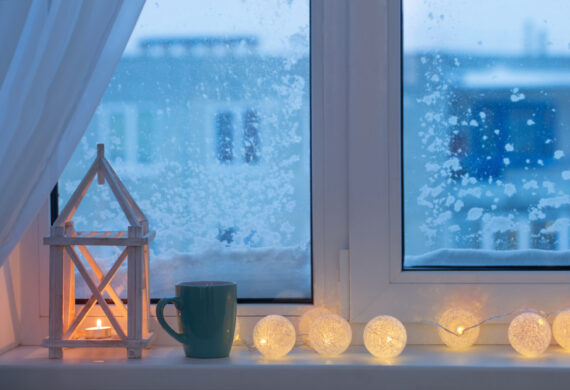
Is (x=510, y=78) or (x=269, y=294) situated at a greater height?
(x=510, y=78)

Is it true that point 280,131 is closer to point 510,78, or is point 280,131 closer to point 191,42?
point 191,42

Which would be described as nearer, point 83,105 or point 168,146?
point 83,105

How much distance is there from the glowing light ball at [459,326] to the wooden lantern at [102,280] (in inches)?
20.6

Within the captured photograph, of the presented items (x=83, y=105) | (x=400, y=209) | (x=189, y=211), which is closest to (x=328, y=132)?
(x=400, y=209)

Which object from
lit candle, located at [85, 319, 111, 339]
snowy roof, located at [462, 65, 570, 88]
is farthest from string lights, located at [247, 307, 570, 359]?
snowy roof, located at [462, 65, 570, 88]

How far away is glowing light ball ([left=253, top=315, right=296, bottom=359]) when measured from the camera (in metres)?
1.10

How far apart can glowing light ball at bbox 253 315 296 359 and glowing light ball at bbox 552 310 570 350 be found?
456 mm

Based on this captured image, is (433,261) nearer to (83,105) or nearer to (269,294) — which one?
(269,294)

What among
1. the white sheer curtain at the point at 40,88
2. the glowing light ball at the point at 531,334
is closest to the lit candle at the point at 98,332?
the white sheer curtain at the point at 40,88

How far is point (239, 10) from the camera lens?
48.2 inches

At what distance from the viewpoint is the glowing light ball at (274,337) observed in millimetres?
1101

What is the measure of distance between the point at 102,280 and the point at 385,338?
490 mm

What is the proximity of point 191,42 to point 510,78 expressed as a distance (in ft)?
1.95

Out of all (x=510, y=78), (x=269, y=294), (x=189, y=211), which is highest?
(x=510, y=78)
